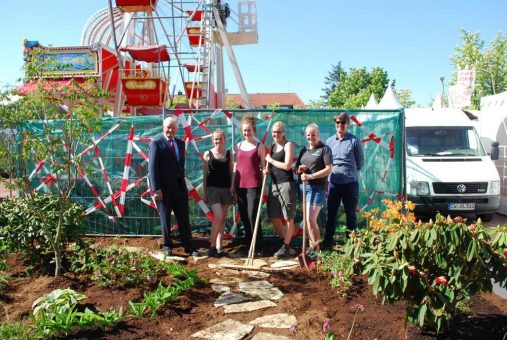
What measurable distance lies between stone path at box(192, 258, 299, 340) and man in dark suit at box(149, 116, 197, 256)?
0.82 meters

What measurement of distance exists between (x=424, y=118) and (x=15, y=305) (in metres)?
8.33

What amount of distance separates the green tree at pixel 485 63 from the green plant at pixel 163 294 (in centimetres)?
3279

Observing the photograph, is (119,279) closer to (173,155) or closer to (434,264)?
(173,155)

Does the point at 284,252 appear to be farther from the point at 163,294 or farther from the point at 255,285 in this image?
the point at 163,294

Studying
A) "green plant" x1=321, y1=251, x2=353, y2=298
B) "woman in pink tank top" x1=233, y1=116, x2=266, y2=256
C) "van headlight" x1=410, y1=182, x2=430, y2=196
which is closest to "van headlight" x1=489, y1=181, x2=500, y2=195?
"van headlight" x1=410, y1=182, x2=430, y2=196

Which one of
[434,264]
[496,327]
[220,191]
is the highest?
[220,191]

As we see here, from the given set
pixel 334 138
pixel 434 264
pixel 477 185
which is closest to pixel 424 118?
pixel 477 185

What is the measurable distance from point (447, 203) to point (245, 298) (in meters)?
5.65

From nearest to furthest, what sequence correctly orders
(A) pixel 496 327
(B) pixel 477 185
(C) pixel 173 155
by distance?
Result: (A) pixel 496 327
(C) pixel 173 155
(B) pixel 477 185

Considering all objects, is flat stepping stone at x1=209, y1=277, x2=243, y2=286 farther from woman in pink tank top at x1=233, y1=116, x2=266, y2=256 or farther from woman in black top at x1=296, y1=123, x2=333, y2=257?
woman in black top at x1=296, y1=123, x2=333, y2=257

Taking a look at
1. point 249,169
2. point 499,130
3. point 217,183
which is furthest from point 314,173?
point 499,130

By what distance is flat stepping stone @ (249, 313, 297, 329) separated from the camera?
11.5ft

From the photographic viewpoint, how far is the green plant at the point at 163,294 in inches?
141

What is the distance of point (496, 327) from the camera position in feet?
10.8
